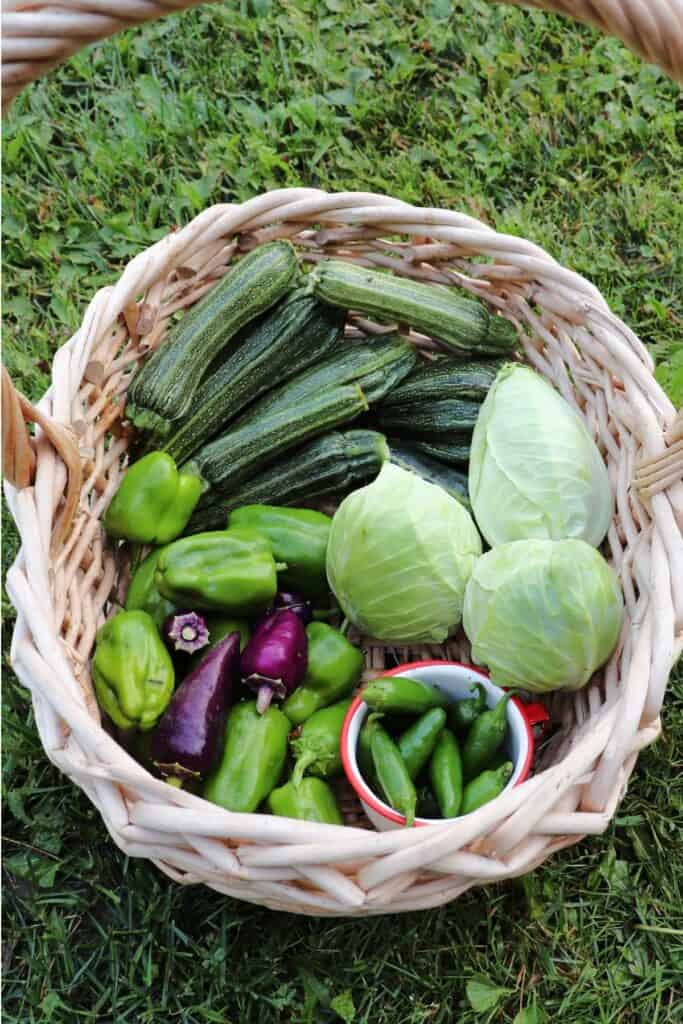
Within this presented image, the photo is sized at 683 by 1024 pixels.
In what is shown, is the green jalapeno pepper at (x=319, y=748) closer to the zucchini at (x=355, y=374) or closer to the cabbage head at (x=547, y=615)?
the cabbage head at (x=547, y=615)

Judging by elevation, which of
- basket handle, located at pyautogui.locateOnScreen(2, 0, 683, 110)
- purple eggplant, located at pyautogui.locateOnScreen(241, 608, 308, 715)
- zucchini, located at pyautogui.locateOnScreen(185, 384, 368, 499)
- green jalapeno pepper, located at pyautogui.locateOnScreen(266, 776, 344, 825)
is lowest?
green jalapeno pepper, located at pyautogui.locateOnScreen(266, 776, 344, 825)

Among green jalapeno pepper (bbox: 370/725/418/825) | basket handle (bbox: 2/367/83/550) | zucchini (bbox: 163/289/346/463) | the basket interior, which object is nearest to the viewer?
basket handle (bbox: 2/367/83/550)

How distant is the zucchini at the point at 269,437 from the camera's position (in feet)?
6.64

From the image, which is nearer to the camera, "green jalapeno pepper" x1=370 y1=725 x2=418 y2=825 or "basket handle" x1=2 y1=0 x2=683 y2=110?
"basket handle" x1=2 y1=0 x2=683 y2=110

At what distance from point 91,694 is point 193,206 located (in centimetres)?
162

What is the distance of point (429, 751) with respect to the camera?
1.71 meters

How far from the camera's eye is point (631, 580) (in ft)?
5.93

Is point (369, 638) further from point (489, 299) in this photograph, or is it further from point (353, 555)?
point (489, 299)

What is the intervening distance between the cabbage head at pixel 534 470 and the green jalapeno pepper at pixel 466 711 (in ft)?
0.93

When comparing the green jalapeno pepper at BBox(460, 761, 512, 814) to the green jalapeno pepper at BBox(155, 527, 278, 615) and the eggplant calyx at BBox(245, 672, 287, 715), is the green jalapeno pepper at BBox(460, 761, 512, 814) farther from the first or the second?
the green jalapeno pepper at BBox(155, 527, 278, 615)

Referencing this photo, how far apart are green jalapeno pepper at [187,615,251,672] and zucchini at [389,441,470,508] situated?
0.43m

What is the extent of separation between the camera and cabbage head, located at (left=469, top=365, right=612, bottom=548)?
188 centimetres

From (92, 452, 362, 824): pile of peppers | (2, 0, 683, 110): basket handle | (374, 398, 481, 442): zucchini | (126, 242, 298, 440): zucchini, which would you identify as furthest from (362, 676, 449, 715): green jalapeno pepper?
(2, 0, 683, 110): basket handle

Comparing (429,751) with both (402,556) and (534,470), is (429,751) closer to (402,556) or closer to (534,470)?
(402,556)
